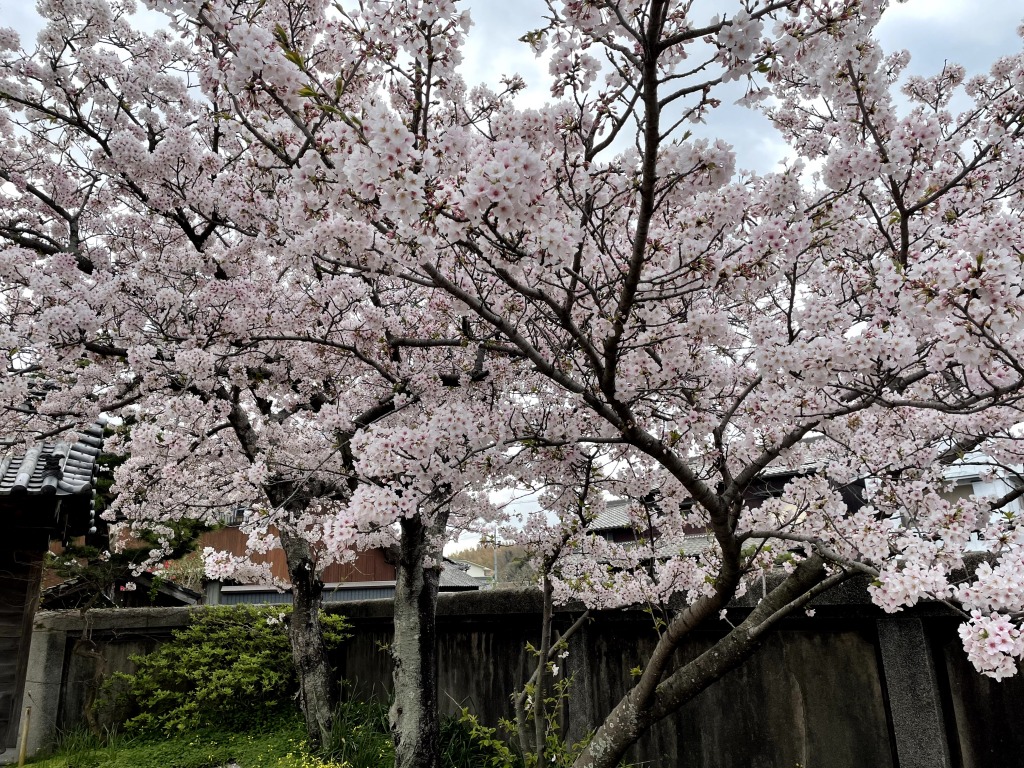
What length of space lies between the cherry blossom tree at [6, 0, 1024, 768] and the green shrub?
10.0 feet

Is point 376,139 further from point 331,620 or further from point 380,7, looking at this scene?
point 331,620

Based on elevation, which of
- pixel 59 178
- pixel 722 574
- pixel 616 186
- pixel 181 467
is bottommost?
pixel 722 574

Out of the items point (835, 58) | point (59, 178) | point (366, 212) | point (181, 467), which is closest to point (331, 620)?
point (181, 467)

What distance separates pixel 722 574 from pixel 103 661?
8.81 meters

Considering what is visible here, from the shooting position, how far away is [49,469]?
517cm

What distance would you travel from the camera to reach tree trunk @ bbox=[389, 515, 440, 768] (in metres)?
5.91

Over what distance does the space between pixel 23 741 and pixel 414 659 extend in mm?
5388

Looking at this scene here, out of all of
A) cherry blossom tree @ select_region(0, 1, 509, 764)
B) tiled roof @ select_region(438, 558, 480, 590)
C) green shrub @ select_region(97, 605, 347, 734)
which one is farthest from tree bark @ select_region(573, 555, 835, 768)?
tiled roof @ select_region(438, 558, 480, 590)

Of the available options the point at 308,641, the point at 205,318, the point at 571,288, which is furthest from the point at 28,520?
the point at 571,288

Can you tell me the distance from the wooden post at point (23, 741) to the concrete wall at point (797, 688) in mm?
4965

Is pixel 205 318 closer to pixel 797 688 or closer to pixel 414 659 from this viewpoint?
pixel 414 659

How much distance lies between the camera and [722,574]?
3.62 metres

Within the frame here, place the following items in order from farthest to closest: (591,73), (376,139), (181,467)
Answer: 1. (181,467)
2. (591,73)
3. (376,139)

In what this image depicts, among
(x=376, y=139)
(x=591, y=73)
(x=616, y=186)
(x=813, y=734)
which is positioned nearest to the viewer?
(x=376, y=139)
